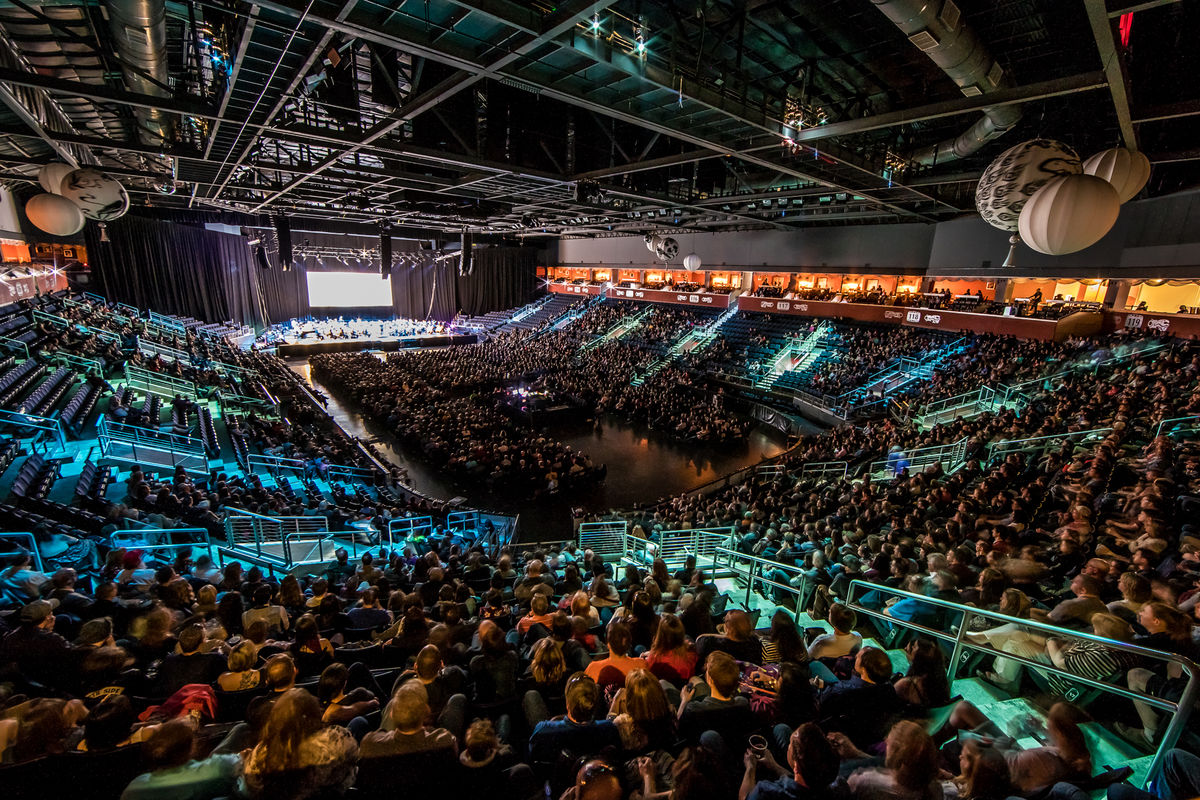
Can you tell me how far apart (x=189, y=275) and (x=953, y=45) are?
34.8 meters

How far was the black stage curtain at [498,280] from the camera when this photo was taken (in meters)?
40.1

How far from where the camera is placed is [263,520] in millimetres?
6738

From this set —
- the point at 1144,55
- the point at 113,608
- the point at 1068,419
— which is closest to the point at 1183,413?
the point at 1068,419

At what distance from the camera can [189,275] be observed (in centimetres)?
2719

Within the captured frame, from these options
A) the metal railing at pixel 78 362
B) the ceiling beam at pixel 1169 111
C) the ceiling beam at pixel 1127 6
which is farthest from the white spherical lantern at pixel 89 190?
the ceiling beam at pixel 1169 111

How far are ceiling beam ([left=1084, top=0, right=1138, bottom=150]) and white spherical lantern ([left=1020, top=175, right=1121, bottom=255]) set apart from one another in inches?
46.2

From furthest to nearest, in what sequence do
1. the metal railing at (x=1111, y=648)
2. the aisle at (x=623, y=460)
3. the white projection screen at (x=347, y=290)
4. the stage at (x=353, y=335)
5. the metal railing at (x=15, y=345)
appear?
the white projection screen at (x=347, y=290)
the stage at (x=353, y=335)
the aisle at (x=623, y=460)
the metal railing at (x=15, y=345)
the metal railing at (x=1111, y=648)

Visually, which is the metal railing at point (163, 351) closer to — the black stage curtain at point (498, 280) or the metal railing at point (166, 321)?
the metal railing at point (166, 321)

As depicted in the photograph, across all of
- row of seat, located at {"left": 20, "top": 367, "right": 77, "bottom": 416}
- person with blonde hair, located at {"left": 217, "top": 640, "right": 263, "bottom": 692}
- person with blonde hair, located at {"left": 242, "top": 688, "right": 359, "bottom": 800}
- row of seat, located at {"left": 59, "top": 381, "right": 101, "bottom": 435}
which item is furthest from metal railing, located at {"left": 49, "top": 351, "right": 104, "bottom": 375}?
person with blonde hair, located at {"left": 242, "top": 688, "right": 359, "bottom": 800}

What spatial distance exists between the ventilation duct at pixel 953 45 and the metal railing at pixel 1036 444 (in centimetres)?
488

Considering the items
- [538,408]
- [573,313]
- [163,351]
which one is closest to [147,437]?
[163,351]

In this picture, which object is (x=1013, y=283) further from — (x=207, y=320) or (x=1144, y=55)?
(x=207, y=320)

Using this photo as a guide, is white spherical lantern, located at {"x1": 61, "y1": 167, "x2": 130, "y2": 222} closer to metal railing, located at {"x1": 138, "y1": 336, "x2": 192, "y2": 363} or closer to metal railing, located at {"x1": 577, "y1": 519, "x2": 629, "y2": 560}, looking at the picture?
metal railing, located at {"x1": 577, "y1": 519, "x2": 629, "y2": 560}

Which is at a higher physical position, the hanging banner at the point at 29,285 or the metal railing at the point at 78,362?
the hanging banner at the point at 29,285
